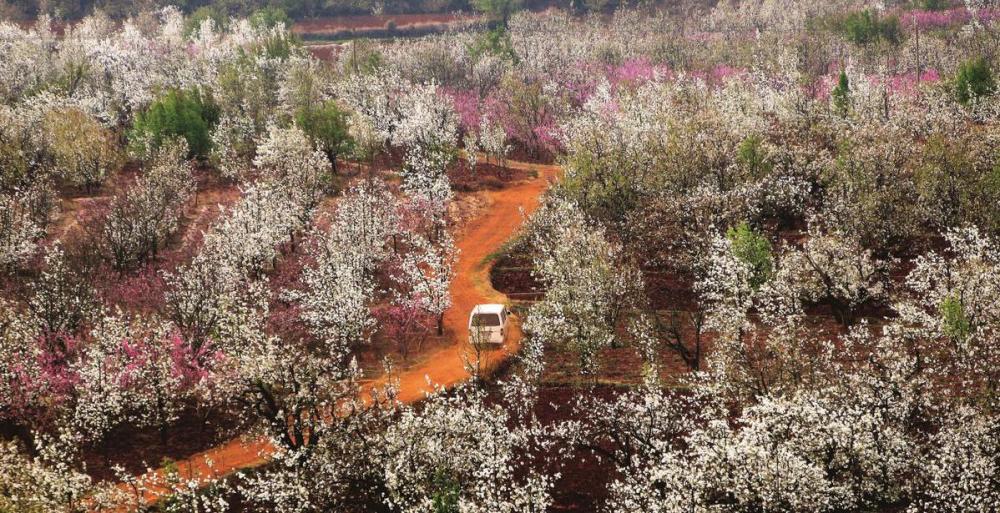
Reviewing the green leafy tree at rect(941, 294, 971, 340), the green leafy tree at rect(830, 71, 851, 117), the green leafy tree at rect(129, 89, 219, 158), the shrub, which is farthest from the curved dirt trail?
the shrub

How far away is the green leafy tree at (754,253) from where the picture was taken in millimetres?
57875

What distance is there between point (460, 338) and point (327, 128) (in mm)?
42415

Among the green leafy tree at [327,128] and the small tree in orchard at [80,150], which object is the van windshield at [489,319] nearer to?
the green leafy tree at [327,128]

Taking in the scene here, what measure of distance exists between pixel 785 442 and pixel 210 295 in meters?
35.7

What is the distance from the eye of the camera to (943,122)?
8231 centimetres

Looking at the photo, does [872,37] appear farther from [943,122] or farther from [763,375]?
[763,375]

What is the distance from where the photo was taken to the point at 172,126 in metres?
96.5

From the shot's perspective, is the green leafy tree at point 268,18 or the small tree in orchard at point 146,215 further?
the green leafy tree at point 268,18

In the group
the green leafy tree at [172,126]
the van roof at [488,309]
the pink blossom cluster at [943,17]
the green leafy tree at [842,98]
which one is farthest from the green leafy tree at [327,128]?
the pink blossom cluster at [943,17]

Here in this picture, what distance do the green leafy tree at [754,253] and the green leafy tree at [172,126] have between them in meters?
63.1

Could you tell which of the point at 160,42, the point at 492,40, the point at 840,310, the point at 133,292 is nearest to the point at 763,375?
the point at 840,310

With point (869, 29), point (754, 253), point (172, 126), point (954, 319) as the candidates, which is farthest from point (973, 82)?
point (172, 126)

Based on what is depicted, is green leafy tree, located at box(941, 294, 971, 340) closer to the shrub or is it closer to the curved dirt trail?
the curved dirt trail

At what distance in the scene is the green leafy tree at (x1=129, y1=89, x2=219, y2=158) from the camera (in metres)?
95.1
